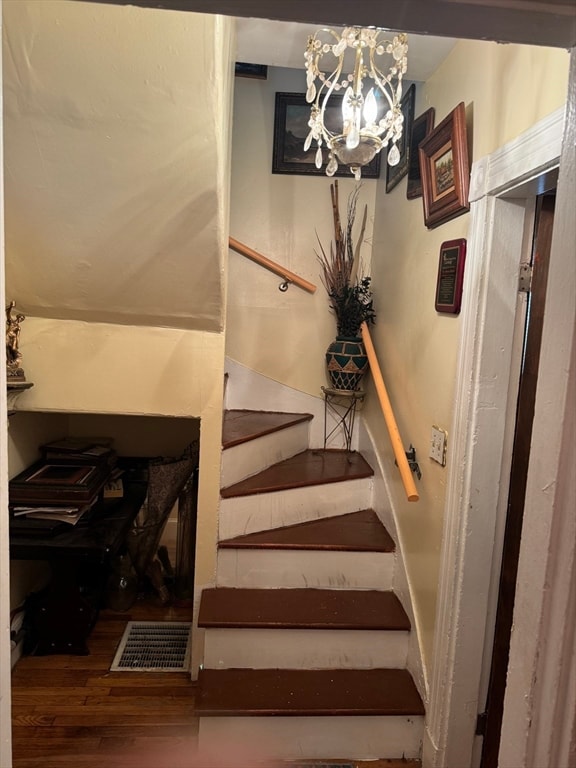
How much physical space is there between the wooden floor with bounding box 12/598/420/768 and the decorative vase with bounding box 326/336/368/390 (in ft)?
5.18

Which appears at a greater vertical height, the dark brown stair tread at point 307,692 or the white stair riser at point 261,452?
the white stair riser at point 261,452

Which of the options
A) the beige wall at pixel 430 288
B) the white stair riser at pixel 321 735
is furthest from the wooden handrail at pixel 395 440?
the white stair riser at pixel 321 735

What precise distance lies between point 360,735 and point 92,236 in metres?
2.00

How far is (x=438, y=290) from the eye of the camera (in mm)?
1659

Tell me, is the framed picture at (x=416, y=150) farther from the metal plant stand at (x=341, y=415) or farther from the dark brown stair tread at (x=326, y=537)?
the dark brown stair tread at (x=326, y=537)

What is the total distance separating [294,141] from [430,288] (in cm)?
148

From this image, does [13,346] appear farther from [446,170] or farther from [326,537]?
[446,170]

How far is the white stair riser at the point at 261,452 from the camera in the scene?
2131mm

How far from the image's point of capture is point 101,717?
1.83 meters

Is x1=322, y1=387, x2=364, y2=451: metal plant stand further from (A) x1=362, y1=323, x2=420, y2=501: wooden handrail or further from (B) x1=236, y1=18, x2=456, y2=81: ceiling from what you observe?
(B) x1=236, y1=18, x2=456, y2=81: ceiling

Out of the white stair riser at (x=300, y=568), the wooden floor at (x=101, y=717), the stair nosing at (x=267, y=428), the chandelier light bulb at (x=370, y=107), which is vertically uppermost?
the chandelier light bulb at (x=370, y=107)

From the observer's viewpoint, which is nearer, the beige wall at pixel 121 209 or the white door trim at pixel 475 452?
the beige wall at pixel 121 209

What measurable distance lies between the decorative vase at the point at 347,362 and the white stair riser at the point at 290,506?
531 mm

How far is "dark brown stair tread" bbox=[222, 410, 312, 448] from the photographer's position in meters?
2.22
